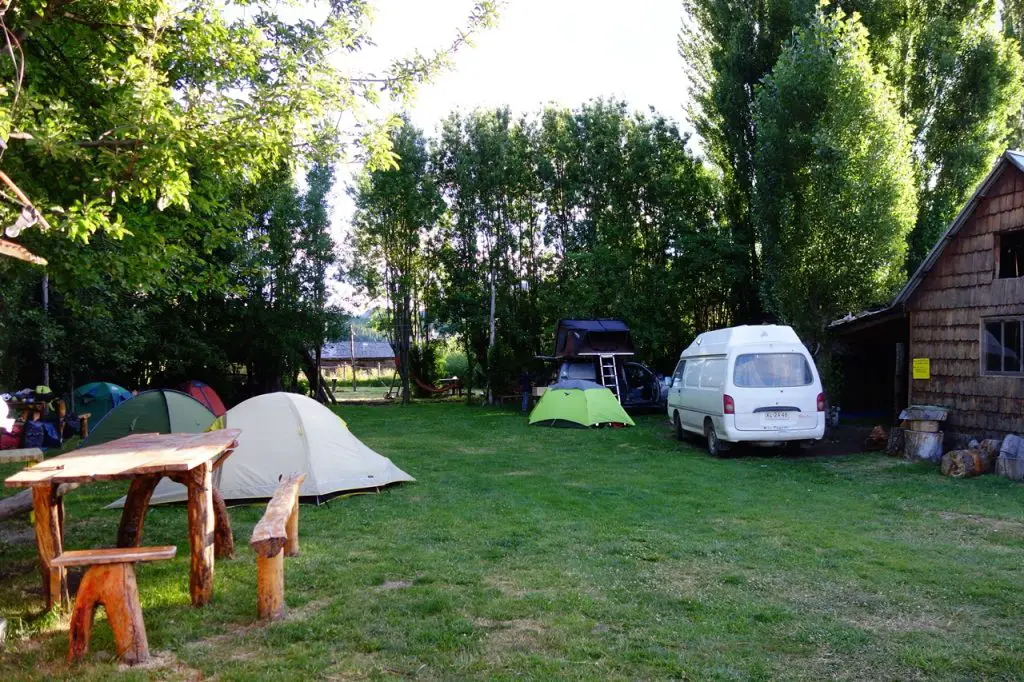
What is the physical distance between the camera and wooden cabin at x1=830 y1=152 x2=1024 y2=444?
10742 millimetres

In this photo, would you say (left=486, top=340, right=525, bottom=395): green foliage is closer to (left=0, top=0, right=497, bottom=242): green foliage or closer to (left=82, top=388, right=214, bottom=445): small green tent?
(left=82, top=388, right=214, bottom=445): small green tent

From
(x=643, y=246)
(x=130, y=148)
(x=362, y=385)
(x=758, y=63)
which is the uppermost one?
(x=758, y=63)

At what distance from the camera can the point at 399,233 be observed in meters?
27.7

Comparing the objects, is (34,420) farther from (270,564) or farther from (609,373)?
(609,373)

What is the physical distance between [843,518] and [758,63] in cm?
Answer: 1683

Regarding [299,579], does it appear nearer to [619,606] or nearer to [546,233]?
[619,606]

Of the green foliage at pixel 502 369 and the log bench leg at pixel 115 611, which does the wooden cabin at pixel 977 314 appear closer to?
the log bench leg at pixel 115 611

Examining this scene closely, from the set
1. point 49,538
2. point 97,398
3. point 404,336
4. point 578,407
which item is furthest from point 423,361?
point 49,538

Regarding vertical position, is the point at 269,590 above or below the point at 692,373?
below

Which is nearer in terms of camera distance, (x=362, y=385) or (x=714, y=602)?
(x=714, y=602)

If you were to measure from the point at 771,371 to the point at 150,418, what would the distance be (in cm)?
980

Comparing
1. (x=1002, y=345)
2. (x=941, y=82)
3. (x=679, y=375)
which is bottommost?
(x=679, y=375)

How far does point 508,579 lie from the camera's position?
18.1ft

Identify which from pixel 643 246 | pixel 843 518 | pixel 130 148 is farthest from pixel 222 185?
pixel 643 246
